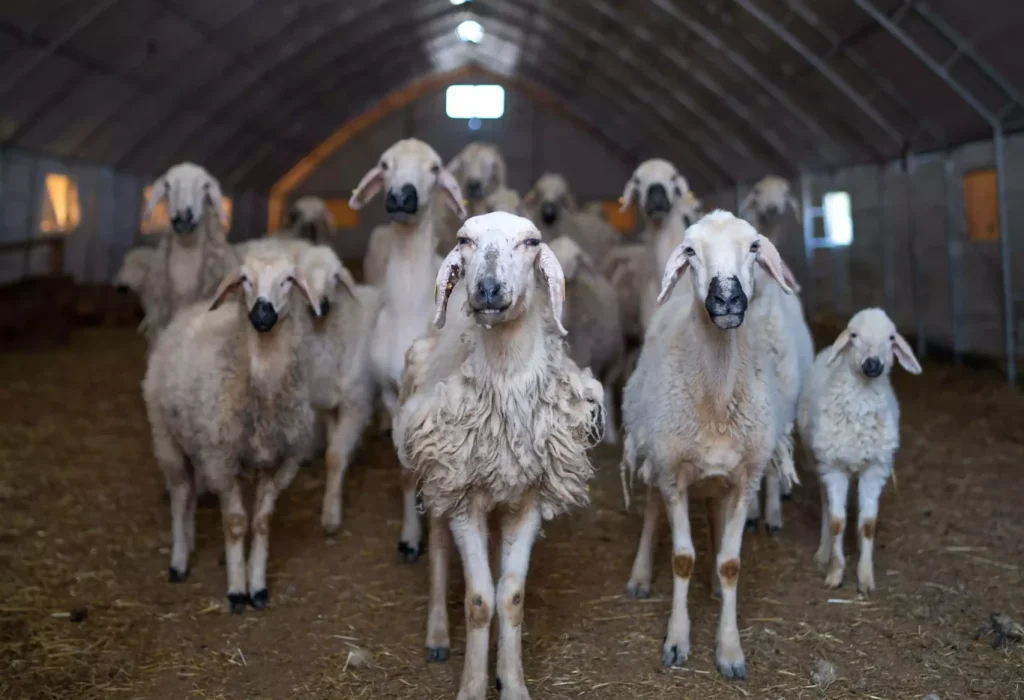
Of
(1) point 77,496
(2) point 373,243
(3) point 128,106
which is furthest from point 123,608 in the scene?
(3) point 128,106

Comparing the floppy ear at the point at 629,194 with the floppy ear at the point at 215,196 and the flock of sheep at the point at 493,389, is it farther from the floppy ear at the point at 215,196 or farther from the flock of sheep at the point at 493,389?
the floppy ear at the point at 215,196

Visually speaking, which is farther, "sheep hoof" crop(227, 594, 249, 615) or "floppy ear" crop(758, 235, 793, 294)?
"sheep hoof" crop(227, 594, 249, 615)

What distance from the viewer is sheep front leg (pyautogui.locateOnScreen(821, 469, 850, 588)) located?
540cm

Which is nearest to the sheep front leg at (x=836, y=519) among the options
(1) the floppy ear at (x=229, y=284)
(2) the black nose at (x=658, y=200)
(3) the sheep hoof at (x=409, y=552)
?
(3) the sheep hoof at (x=409, y=552)

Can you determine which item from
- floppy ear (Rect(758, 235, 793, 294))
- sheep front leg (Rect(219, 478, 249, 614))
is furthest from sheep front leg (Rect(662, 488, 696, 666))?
sheep front leg (Rect(219, 478, 249, 614))

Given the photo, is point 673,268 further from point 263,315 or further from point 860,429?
point 263,315

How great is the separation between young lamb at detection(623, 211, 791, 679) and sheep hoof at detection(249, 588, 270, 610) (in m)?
2.23

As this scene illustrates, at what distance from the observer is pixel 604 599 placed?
17.4ft

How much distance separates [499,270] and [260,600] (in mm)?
2726

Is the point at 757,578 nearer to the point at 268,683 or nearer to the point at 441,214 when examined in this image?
the point at 268,683

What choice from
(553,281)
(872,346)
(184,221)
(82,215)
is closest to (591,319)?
(872,346)

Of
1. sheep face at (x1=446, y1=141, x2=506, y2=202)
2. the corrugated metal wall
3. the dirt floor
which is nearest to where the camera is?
the dirt floor

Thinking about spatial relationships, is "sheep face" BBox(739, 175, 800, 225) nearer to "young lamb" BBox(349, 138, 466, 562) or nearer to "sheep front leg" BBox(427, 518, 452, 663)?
"young lamb" BBox(349, 138, 466, 562)

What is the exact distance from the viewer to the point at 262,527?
5.39 metres
